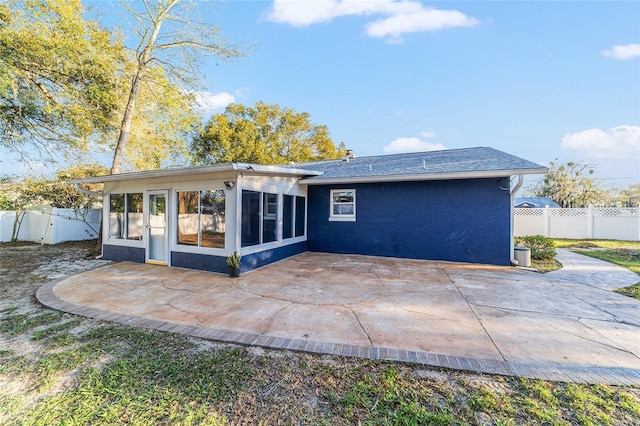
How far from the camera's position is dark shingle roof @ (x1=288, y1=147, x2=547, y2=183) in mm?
6895

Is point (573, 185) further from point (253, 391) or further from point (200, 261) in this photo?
point (253, 391)

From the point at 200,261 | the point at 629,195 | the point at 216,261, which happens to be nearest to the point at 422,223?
the point at 216,261

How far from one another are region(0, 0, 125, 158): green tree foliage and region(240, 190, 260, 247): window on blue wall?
620 centimetres

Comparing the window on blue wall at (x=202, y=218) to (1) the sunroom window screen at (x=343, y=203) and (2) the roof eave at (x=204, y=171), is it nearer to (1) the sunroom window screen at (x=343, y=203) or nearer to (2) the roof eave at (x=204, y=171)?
(2) the roof eave at (x=204, y=171)

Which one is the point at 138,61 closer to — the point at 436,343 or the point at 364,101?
the point at 364,101

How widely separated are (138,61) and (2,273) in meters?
8.05

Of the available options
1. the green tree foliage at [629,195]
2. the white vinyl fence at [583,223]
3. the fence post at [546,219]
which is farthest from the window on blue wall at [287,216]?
the green tree foliage at [629,195]

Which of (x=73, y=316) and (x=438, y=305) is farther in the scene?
(x=438, y=305)

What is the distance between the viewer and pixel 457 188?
7.88m

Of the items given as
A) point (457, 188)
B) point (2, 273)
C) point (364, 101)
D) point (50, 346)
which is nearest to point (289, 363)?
point (50, 346)

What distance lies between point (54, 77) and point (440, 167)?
11468 millimetres

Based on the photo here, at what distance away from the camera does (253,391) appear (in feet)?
7.30

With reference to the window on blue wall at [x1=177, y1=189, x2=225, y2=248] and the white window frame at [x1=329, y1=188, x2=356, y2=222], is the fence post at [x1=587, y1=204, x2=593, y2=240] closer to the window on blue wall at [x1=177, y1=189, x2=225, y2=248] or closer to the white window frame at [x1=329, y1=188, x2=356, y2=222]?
the white window frame at [x1=329, y1=188, x2=356, y2=222]

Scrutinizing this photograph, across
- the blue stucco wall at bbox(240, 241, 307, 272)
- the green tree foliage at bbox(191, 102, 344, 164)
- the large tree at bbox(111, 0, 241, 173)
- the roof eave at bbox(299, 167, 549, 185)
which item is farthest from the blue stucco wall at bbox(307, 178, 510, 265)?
the green tree foliage at bbox(191, 102, 344, 164)
